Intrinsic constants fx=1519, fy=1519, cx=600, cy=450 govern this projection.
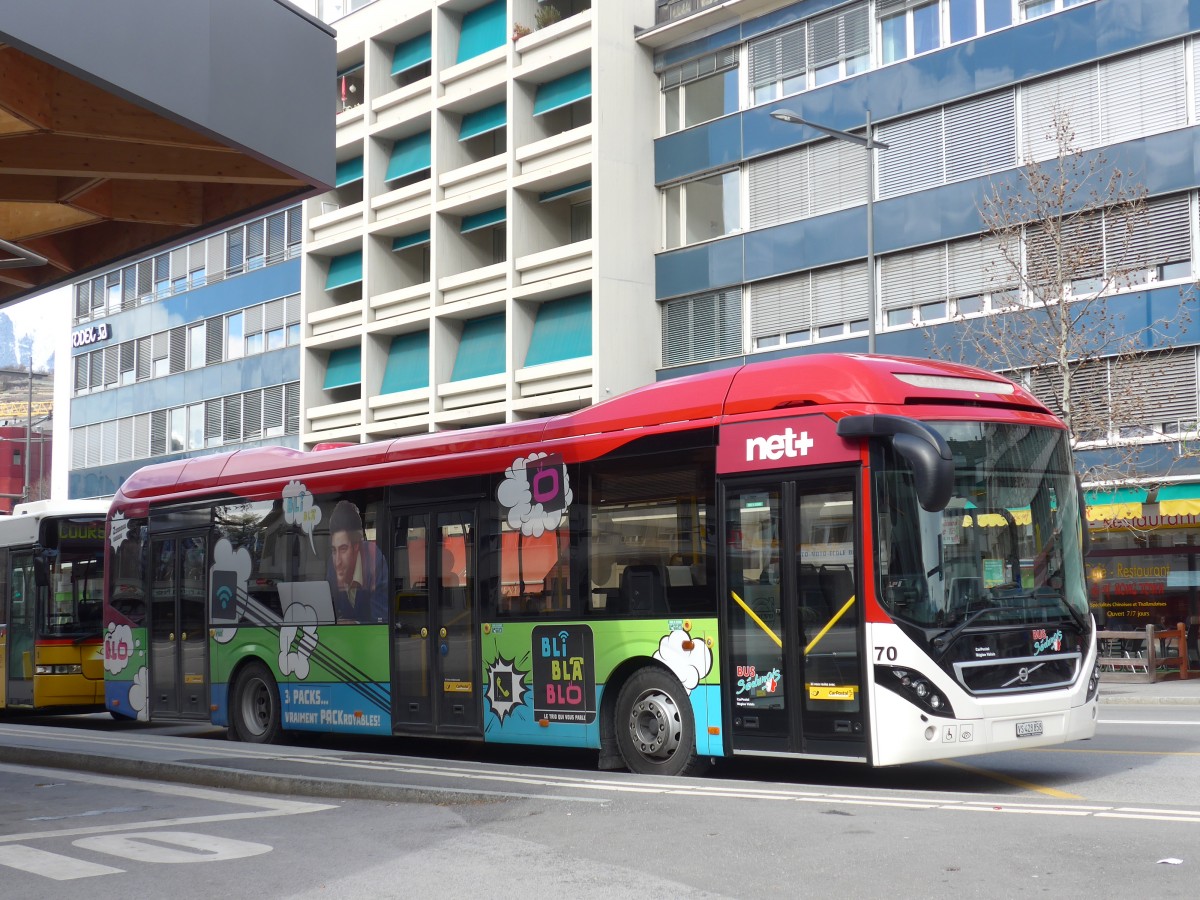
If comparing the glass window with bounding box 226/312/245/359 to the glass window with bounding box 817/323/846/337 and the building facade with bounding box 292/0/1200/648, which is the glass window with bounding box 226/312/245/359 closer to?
the building facade with bounding box 292/0/1200/648

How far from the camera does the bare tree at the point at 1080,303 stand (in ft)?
82.4

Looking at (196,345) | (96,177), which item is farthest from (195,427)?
(96,177)

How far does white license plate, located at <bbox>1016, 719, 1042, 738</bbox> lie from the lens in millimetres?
10766

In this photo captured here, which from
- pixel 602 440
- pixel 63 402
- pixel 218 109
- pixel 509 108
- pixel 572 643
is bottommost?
pixel 572 643

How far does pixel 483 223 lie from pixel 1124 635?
20.9 meters

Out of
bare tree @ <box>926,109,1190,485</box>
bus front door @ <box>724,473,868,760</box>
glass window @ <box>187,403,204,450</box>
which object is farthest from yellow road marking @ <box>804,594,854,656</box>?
glass window @ <box>187,403,204,450</box>

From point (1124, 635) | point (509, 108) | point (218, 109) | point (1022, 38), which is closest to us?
point (218, 109)

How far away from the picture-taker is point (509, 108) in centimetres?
3850

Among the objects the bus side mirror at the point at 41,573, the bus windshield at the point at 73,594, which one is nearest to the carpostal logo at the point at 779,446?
the bus windshield at the point at 73,594

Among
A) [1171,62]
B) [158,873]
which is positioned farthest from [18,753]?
[1171,62]

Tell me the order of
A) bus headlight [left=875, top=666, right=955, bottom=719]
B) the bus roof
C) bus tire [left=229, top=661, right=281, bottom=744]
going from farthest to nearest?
bus tire [left=229, top=661, right=281, bottom=744], the bus roof, bus headlight [left=875, top=666, right=955, bottom=719]

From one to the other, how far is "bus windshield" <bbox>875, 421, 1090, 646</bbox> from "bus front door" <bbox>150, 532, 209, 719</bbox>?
977 centimetres

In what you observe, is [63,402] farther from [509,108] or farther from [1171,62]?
[1171,62]

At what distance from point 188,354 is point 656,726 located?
4149cm
